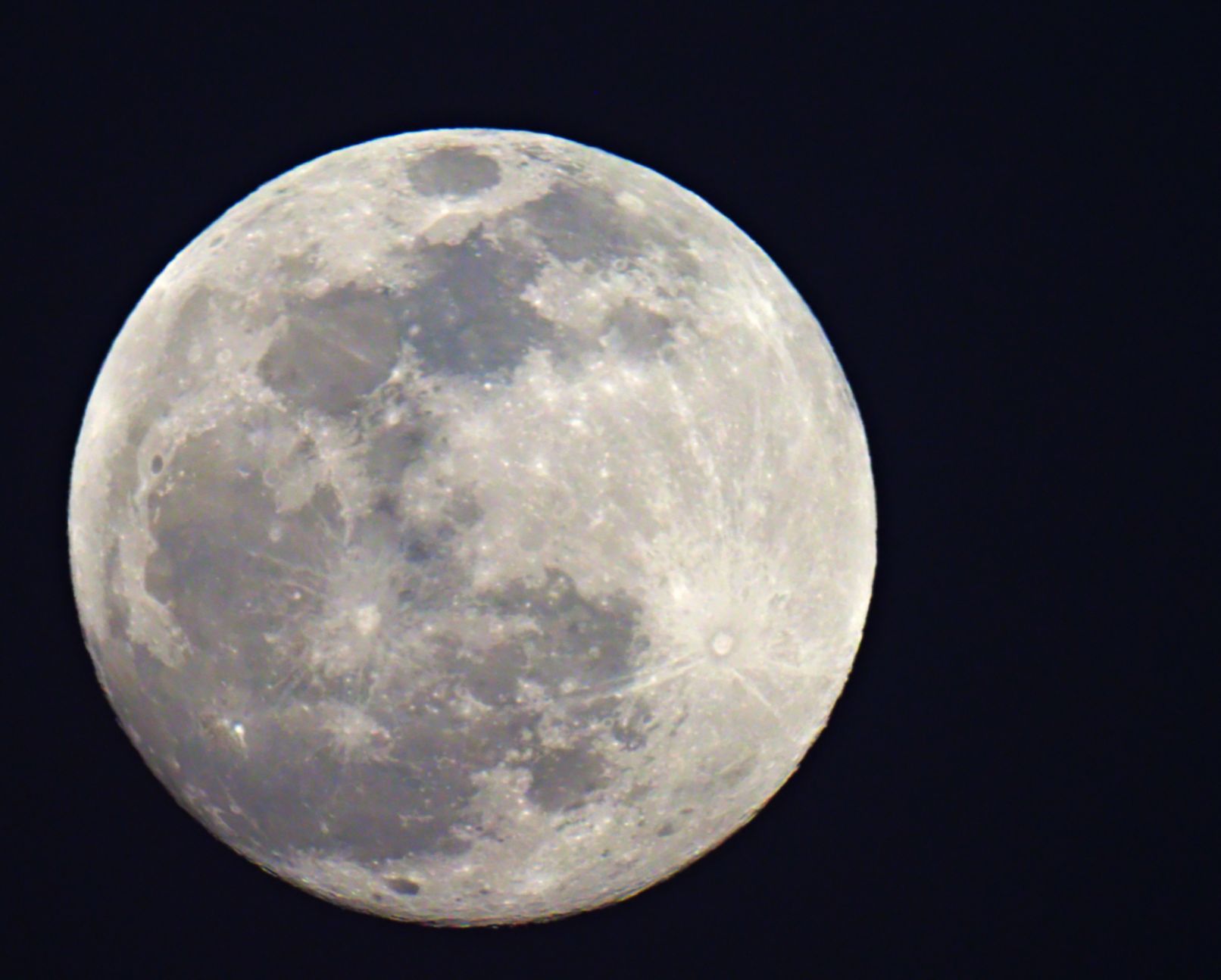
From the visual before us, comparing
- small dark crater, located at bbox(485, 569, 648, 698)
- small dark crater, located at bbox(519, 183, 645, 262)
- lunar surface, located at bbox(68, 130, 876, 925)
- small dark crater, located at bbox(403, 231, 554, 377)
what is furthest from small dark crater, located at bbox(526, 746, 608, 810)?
small dark crater, located at bbox(519, 183, 645, 262)

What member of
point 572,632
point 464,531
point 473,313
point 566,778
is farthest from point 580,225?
point 566,778

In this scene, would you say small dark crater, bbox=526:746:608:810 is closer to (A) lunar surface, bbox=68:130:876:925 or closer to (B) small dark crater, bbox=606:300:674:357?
(A) lunar surface, bbox=68:130:876:925

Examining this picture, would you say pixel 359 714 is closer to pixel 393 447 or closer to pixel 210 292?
pixel 393 447

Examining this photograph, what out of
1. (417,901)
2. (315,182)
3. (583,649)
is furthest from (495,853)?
(315,182)

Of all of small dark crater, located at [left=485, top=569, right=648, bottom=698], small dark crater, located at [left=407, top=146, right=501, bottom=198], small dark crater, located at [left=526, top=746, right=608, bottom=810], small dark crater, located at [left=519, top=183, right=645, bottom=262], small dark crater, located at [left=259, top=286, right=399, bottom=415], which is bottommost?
small dark crater, located at [left=526, top=746, right=608, bottom=810]

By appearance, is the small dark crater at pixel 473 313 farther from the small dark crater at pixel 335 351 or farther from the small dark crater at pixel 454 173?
the small dark crater at pixel 454 173

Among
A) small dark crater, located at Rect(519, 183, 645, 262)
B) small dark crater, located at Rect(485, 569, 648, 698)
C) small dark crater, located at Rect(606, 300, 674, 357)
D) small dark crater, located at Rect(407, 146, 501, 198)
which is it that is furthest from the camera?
small dark crater, located at Rect(407, 146, 501, 198)
